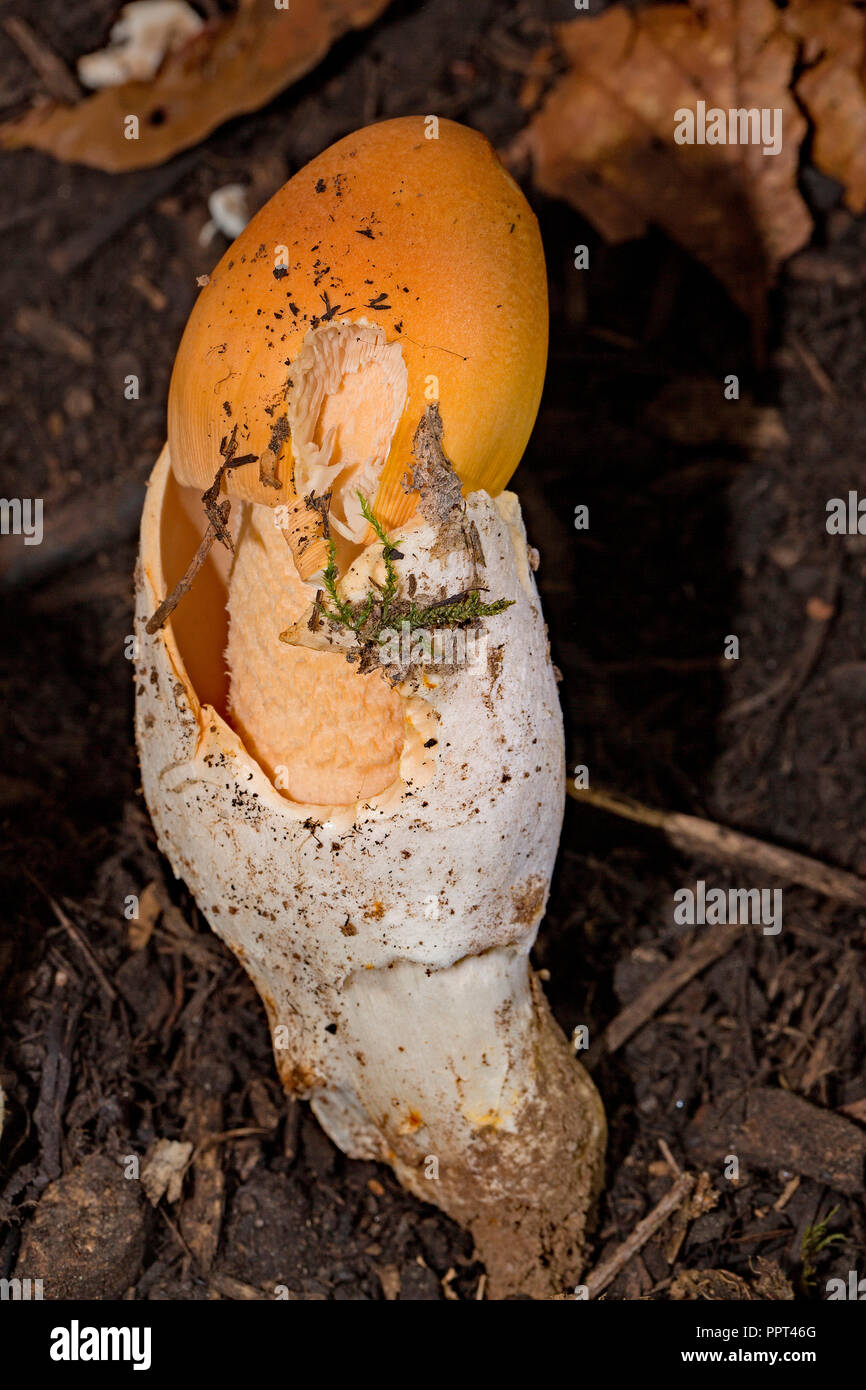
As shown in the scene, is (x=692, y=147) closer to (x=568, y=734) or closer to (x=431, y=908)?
(x=568, y=734)

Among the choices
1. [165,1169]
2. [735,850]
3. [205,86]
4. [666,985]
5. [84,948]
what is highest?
[205,86]

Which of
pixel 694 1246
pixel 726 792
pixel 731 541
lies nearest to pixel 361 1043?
pixel 694 1246

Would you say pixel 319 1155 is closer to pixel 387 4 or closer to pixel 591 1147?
pixel 591 1147

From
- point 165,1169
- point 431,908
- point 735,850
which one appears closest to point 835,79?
point 735,850

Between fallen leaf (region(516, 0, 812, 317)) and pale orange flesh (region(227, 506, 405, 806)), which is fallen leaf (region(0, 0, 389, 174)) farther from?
pale orange flesh (region(227, 506, 405, 806))

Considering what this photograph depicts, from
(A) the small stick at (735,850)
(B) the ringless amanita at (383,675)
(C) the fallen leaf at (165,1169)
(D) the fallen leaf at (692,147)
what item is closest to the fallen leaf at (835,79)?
(D) the fallen leaf at (692,147)
